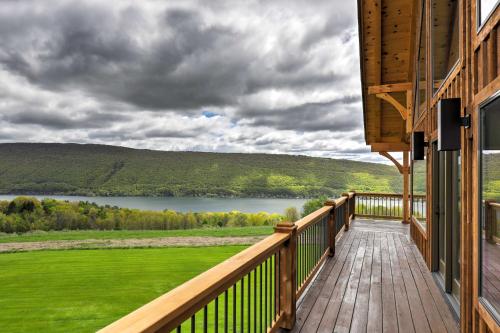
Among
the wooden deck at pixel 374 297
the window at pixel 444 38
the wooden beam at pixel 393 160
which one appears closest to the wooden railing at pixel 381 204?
the wooden beam at pixel 393 160

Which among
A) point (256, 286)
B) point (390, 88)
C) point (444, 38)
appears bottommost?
point (256, 286)

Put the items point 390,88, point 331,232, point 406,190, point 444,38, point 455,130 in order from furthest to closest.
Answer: point 406,190 → point 390,88 → point 331,232 → point 444,38 → point 455,130

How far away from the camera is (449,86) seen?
134 inches

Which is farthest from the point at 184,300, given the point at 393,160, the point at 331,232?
the point at 393,160

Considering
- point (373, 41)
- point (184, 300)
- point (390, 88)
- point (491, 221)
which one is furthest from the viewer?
point (390, 88)

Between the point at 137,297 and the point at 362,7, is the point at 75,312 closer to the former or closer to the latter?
the point at 137,297

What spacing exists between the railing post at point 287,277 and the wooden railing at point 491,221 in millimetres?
1517

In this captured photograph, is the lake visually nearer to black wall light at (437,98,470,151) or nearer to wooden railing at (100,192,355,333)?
wooden railing at (100,192,355,333)

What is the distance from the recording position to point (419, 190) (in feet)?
20.1

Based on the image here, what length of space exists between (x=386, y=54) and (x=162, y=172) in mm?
48646

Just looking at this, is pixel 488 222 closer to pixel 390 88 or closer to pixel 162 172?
pixel 390 88

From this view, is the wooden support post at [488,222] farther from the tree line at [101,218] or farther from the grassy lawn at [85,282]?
the tree line at [101,218]

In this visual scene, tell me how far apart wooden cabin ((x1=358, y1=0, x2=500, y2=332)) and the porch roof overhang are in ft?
0.08

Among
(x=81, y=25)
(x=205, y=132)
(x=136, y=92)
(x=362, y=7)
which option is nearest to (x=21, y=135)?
(x=205, y=132)
